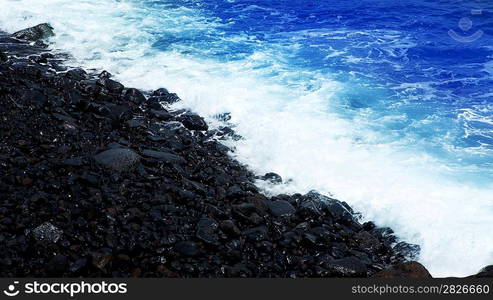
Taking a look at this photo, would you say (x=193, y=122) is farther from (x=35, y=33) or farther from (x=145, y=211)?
(x=35, y=33)

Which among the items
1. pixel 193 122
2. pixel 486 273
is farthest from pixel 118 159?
pixel 486 273

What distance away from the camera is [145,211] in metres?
5.90

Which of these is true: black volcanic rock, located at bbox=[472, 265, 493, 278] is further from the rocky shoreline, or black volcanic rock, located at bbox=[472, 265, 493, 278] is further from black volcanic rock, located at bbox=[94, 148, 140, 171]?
black volcanic rock, located at bbox=[94, 148, 140, 171]

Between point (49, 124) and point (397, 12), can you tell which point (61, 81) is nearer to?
point (49, 124)

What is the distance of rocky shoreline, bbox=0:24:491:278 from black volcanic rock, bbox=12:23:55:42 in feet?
15.0

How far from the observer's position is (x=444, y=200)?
25.4 ft

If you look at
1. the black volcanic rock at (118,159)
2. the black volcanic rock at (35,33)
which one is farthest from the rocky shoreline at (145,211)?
the black volcanic rock at (35,33)

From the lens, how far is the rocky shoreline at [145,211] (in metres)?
5.15

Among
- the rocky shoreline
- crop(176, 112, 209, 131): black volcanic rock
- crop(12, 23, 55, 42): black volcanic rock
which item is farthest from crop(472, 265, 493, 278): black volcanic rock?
crop(12, 23, 55, 42): black volcanic rock

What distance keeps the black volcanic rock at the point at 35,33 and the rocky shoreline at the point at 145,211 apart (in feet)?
15.0

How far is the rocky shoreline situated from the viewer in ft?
16.9

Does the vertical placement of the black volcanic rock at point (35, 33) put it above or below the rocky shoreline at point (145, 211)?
above

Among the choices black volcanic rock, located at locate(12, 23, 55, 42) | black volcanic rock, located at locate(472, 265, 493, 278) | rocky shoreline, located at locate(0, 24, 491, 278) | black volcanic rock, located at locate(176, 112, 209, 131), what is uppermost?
black volcanic rock, located at locate(12, 23, 55, 42)

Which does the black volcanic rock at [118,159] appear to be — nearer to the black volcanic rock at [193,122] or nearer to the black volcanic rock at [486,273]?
the black volcanic rock at [193,122]
